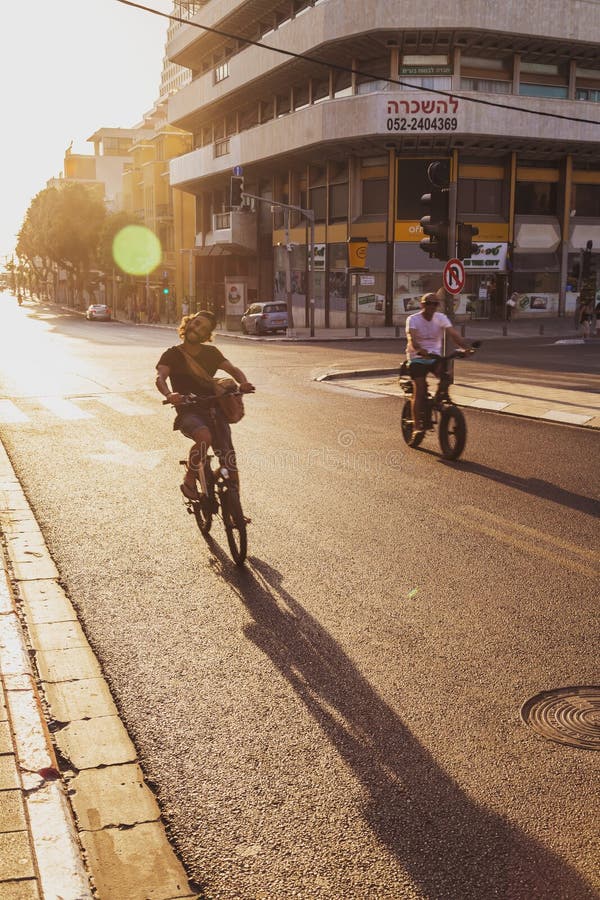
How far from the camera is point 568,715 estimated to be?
169 inches

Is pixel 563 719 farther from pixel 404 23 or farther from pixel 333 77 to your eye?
pixel 333 77

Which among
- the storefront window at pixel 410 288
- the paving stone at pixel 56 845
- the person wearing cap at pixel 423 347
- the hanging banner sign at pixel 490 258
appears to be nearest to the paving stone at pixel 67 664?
the paving stone at pixel 56 845

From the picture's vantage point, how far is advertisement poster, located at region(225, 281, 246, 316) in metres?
57.7

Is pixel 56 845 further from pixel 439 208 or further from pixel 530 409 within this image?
pixel 439 208

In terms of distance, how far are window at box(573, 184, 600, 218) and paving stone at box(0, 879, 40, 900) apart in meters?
49.7

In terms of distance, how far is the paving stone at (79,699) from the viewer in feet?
14.2

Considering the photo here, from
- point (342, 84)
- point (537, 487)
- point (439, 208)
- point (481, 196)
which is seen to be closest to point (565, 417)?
point (439, 208)

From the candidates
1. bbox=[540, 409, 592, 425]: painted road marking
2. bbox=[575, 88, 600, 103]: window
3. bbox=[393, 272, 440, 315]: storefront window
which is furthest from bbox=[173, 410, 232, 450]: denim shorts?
bbox=[575, 88, 600, 103]: window

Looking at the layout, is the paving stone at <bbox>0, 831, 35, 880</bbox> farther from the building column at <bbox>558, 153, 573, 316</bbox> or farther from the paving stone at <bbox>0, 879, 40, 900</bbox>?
the building column at <bbox>558, 153, 573, 316</bbox>

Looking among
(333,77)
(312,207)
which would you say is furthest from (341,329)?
(333,77)

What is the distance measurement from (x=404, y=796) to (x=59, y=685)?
6.24 feet

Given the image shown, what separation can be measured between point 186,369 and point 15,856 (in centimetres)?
473

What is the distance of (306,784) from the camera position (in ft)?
12.2

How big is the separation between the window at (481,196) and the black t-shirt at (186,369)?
4074cm
